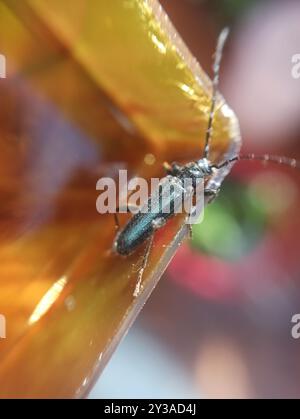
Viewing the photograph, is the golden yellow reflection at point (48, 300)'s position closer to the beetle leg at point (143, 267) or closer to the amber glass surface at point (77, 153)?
the amber glass surface at point (77, 153)

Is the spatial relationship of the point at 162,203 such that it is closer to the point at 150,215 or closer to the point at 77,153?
the point at 150,215

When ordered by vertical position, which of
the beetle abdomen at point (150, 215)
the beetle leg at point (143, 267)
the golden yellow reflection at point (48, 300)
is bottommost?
the golden yellow reflection at point (48, 300)

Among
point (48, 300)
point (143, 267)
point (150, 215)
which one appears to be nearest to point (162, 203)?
point (150, 215)

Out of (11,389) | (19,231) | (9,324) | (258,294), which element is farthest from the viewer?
(258,294)

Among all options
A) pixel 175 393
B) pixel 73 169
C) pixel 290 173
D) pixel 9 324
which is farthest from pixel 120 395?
pixel 290 173

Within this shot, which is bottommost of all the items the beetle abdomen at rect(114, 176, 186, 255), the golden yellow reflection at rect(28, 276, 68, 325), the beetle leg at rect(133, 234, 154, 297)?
the golden yellow reflection at rect(28, 276, 68, 325)

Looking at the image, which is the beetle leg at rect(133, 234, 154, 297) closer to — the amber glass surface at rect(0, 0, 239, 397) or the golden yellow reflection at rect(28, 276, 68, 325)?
the amber glass surface at rect(0, 0, 239, 397)

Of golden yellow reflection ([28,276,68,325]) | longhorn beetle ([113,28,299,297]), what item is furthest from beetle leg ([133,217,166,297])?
golden yellow reflection ([28,276,68,325])

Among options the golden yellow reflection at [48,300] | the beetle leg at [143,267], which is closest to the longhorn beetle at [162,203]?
the beetle leg at [143,267]

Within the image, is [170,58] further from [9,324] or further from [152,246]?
[9,324]
